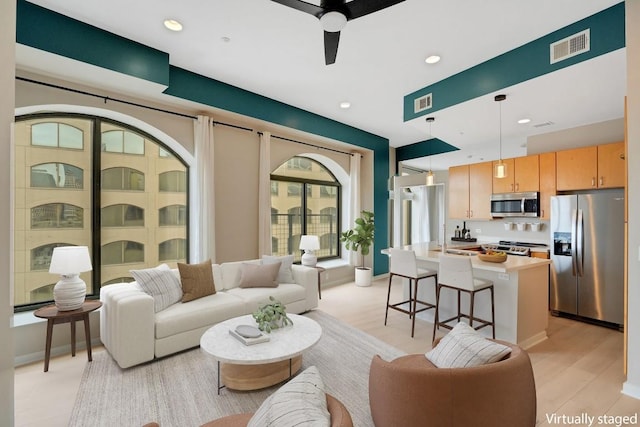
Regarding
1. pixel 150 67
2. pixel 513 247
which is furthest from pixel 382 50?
pixel 513 247

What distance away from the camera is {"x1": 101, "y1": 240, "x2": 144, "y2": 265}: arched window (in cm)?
363

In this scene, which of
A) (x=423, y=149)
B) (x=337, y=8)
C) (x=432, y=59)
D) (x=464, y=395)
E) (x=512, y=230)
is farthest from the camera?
(x=423, y=149)

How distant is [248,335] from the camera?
94.6 inches

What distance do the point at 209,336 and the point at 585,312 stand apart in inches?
184

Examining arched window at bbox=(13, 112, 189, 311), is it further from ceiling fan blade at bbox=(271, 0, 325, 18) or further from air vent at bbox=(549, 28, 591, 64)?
air vent at bbox=(549, 28, 591, 64)

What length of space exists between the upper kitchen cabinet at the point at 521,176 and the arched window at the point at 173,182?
5.21 metres

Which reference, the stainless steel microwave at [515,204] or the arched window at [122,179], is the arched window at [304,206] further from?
the stainless steel microwave at [515,204]

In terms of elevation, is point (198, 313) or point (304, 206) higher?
point (304, 206)

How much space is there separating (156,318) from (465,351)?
2730mm

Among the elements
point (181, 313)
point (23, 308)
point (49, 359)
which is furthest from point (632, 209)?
point (23, 308)

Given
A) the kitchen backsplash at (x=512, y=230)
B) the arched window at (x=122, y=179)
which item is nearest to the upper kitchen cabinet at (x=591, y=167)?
the kitchen backsplash at (x=512, y=230)

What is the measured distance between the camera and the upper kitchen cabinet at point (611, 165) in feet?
12.4

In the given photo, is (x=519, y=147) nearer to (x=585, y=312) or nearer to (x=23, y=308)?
(x=585, y=312)

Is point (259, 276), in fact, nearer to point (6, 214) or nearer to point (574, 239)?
point (6, 214)
